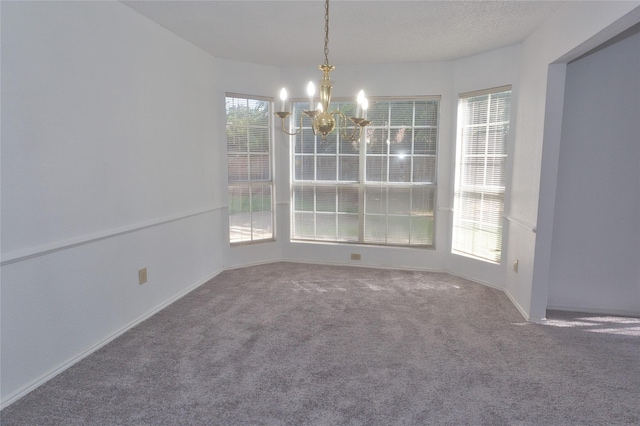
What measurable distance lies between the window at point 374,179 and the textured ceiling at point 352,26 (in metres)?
0.70

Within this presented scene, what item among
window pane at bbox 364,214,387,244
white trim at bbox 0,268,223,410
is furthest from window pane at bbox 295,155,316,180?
white trim at bbox 0,268,223,410

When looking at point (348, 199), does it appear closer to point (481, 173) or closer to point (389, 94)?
point (389, 94)

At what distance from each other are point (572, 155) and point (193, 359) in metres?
3.37

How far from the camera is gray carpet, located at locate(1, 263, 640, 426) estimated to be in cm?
204

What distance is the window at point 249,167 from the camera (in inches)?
177

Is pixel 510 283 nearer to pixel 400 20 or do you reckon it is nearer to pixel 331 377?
pixel 331 377

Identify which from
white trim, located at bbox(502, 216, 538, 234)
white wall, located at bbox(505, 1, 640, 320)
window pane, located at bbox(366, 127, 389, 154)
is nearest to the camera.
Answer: white wall, located at bbox(505, 1, 640, 320)

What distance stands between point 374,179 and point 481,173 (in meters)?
1.20

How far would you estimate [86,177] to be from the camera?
256 cm

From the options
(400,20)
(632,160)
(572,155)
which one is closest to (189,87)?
(400,20)

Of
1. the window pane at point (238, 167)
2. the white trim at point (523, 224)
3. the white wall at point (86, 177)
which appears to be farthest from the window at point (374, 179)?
the white wall at point (86, 177)

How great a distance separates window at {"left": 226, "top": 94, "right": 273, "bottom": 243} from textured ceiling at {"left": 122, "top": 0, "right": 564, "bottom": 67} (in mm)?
615

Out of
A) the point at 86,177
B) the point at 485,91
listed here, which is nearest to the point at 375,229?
the point at 485,91

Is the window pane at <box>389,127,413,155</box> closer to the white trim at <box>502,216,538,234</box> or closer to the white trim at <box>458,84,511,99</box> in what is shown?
the white trim at <box>458,84,511,99</box>
